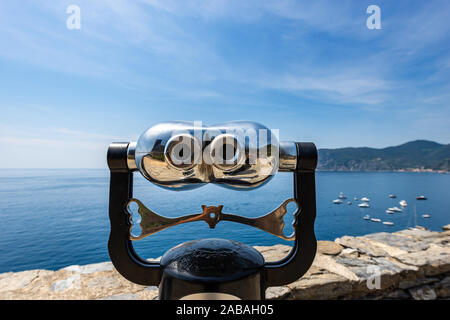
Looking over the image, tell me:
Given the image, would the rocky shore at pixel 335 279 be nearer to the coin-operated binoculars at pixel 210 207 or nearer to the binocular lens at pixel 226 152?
the coin-operated binoculars at pixel 210 207

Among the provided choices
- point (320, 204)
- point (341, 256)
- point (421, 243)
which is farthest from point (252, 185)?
point (320, 204)

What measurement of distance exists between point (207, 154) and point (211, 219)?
22 centimetres

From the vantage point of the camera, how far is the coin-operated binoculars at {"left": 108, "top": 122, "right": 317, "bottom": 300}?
0.56 metres

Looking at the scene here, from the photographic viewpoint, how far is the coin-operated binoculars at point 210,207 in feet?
1.84

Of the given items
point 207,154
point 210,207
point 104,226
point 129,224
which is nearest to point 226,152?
point 207,154

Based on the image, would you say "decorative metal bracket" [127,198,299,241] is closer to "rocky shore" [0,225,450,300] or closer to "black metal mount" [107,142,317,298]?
"black metal mount" [107,142,317,298]

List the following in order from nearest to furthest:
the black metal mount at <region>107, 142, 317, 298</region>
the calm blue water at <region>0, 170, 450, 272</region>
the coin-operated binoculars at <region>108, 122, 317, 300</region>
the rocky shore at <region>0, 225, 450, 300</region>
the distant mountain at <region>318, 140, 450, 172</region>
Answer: the coin-operated binoculars at <region>108, 122, 317, 300</region> → the black metal mount at <region>107, 142, 317, 298</region> → the rocky shore at <region>0, 225, 450, 300</region> → the calm blue water at <region>0, 170, 450, 272</region> → the distant mountain at <region>318, 140, 450, 172</region>

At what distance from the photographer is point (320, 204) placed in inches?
754

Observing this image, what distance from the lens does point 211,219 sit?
70 centimetres

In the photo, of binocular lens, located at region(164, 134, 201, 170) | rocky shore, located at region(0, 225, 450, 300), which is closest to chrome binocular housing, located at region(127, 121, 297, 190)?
binocular lens, located at region(164, 134, 201, 170)

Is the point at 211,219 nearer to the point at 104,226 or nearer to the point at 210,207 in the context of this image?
the point at 210,207

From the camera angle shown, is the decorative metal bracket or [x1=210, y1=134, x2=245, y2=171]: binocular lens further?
the decorative metal bracket
